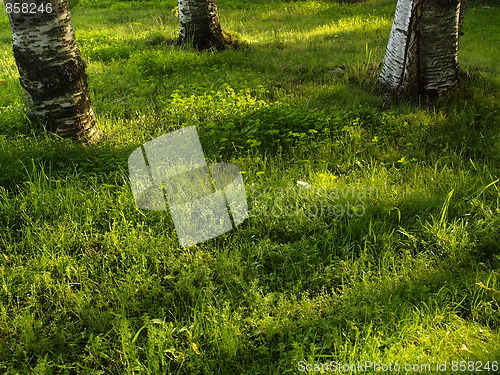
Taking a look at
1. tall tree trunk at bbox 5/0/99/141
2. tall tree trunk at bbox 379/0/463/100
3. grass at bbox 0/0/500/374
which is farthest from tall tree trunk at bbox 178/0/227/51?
tall tree trunk at bbox 5/0/99/141

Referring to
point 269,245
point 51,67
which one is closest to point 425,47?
point 269,245

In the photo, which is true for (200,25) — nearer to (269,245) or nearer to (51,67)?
(51,67)

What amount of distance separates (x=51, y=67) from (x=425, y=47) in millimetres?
4451

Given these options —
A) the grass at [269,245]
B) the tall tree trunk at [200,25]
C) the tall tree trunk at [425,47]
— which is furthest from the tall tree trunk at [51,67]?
the tall tree trunk at [200,25]

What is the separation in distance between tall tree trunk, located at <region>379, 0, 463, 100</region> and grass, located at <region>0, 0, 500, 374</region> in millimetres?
350

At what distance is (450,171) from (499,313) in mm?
1755

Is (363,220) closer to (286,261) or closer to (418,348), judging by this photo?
(286,261)

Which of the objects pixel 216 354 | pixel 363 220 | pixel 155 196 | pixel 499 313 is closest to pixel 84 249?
pixel 155 196

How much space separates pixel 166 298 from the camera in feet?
9.41

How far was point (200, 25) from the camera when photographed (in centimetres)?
830

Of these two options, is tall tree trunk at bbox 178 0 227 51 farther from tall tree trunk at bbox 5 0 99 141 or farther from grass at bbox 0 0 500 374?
tall tree trunk at bbox 5 0 99 141

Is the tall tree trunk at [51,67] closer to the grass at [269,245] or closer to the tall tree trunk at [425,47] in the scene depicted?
the grass at [269,245]

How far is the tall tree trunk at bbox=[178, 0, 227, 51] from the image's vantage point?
27.0 ft

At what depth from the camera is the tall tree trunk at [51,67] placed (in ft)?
13.6
